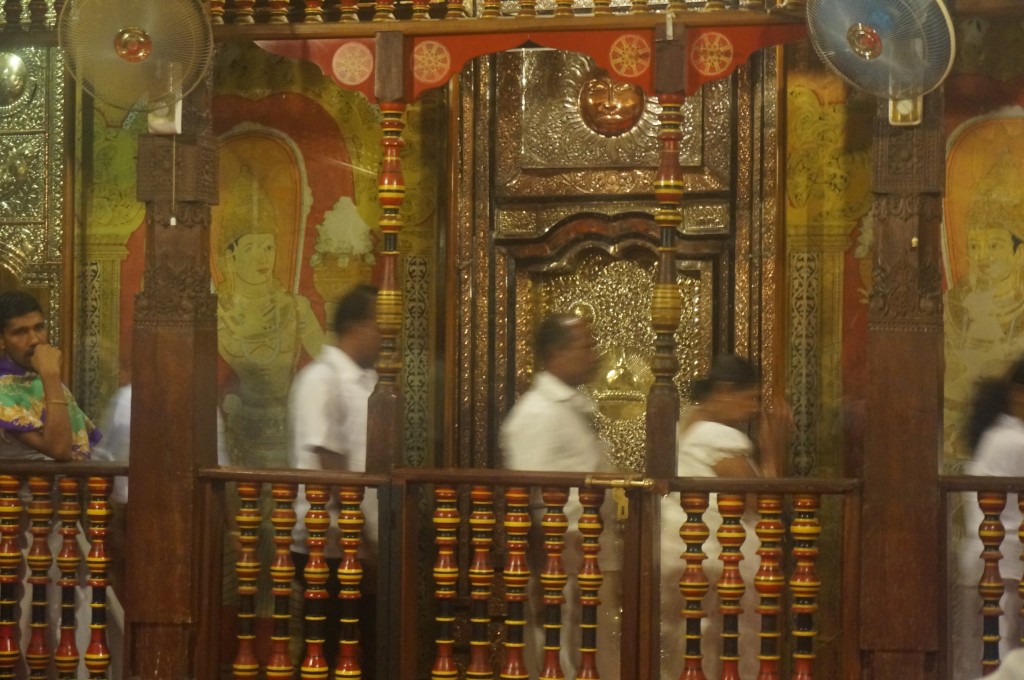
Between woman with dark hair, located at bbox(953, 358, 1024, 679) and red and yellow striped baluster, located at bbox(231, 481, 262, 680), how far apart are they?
8.95ft

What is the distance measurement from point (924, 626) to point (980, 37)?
9.32 feet

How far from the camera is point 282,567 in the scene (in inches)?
246

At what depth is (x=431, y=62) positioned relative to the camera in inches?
256

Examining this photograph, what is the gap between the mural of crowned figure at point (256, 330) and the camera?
7992 mm

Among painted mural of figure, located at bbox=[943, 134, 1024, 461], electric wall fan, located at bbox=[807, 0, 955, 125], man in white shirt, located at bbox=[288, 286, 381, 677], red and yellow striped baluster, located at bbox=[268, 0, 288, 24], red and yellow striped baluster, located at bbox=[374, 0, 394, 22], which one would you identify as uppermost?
red and yellow striped baluster, located at bbox=[268, 0, 288, 24]

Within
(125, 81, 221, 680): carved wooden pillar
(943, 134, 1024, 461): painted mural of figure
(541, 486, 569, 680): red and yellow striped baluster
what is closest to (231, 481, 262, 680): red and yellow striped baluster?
(125, 81, 221, 680): carved wooden pillar

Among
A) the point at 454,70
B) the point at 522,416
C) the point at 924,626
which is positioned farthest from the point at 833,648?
the point at 454,70

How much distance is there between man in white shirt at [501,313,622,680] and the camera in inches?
250

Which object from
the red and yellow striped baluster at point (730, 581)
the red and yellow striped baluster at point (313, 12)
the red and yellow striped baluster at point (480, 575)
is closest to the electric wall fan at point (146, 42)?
the red and yellow striped baluster at point (313, 12)

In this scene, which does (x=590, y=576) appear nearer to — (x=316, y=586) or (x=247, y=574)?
(x=316, y=586)

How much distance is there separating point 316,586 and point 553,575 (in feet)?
3.06

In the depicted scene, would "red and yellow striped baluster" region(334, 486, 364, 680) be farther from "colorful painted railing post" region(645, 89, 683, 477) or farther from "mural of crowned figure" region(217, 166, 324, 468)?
"mural of crowned figure" region(217, 166, 324, 468)

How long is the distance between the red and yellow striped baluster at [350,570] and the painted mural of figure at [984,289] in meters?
2.79

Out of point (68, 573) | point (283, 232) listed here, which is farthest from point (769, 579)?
point (283, 232)
